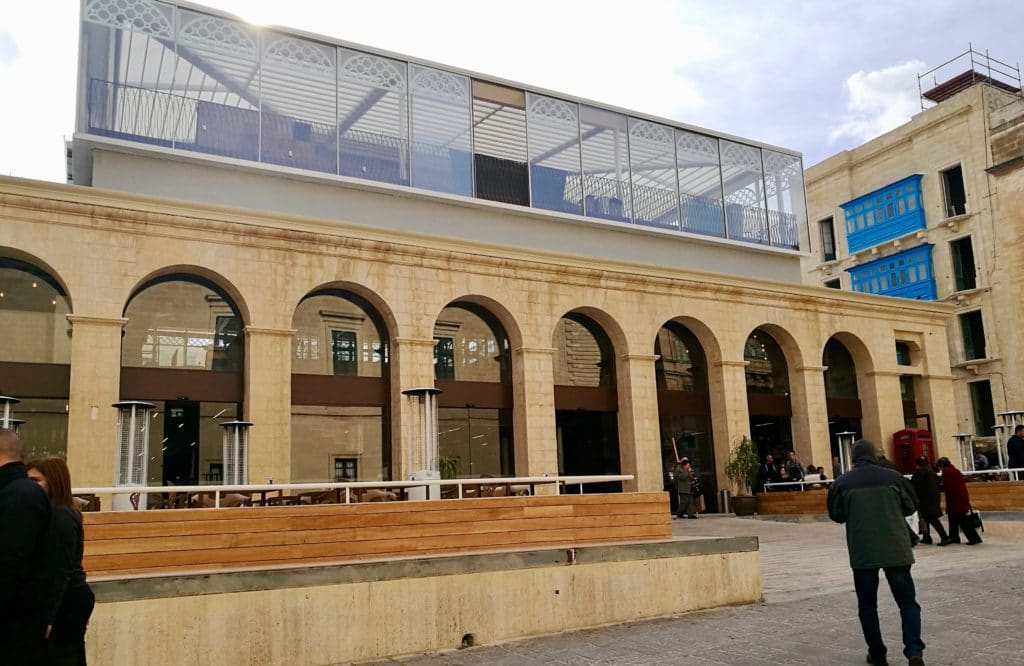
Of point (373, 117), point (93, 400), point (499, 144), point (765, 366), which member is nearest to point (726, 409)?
point (765, 366)

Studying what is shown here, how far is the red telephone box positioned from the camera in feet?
85.9

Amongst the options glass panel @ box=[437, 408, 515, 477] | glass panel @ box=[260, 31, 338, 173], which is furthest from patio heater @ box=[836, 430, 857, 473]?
glass panel @ box=[260, 31, 338, 173]

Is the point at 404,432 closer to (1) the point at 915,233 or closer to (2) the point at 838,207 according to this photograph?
(1) the point at 915,233

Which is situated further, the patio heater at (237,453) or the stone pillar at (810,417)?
the stone pillar at (810,417)

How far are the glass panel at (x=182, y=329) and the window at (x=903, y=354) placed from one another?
70.2 feet

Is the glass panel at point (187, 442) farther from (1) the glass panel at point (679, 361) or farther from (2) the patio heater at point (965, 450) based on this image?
(2) the patio heater at point (965, 450)

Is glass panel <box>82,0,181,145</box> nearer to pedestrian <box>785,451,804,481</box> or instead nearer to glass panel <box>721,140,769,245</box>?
glass panel <box>721,140,769,245</box>

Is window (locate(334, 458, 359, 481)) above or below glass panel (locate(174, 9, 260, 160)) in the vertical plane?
below

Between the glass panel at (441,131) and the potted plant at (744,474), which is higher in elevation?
the glass panel at (441,131)

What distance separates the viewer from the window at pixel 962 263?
33.5 m

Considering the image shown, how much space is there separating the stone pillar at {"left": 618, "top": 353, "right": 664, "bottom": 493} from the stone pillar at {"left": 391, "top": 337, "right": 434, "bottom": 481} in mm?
5528

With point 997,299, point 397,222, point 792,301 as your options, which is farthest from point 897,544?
point 997,299

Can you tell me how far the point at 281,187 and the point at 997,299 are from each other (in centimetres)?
2615

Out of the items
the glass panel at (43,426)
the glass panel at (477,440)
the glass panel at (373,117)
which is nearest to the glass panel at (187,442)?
the glass panel at (43,426)
